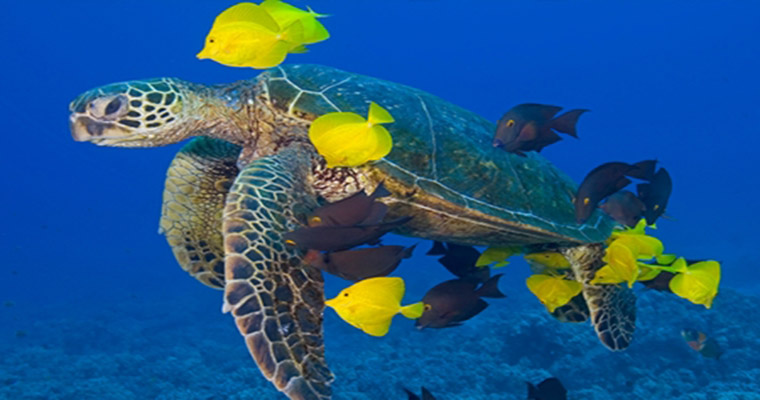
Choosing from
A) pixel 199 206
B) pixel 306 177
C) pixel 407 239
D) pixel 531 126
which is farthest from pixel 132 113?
pixel 407 239

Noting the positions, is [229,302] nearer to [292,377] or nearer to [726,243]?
[292,377]

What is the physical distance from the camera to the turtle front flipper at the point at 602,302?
12.7 ft

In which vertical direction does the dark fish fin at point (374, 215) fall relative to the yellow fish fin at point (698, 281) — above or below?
above

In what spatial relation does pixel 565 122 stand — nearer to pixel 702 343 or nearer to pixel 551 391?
pixel 551 391

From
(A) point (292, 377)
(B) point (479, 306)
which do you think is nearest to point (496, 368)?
(B) point (479, 306)

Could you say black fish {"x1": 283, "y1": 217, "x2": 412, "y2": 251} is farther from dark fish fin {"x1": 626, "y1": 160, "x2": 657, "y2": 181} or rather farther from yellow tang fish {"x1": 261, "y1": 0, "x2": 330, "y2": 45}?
dark fish fin {"x1": 626, "y1": 160, "x2": 657, "y2": 181}

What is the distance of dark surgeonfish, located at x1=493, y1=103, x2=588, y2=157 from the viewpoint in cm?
301

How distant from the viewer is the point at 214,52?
241 centimetres

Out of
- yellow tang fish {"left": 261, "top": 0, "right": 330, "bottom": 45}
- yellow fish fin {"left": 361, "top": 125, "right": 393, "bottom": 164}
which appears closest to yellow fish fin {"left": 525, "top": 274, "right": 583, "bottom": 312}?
yellow fish fin {"left": 361, "top": 125, "right": 393, "bottom": 164}

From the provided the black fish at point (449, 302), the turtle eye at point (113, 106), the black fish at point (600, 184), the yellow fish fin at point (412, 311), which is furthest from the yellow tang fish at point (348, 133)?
the turtle eye at point (113, 106)

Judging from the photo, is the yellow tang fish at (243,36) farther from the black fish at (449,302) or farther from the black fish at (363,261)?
the black fish at (449,302)

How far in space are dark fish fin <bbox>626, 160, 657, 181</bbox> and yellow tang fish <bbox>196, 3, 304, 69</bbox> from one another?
2421 mm

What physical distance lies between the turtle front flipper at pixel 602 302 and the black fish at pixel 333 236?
2.41m

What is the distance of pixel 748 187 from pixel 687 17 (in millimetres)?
49447
